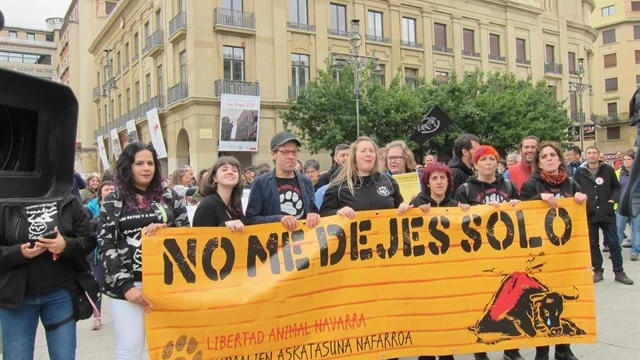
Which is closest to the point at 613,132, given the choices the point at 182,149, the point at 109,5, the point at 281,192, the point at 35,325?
the point at 182,149

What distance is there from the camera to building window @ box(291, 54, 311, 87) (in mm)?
29891

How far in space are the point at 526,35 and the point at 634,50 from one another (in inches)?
1376

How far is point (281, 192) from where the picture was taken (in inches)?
167

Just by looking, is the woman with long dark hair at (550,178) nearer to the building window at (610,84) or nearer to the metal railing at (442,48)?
the metal railing at (442,48)

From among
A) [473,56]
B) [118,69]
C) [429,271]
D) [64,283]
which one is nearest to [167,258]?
[64,283]

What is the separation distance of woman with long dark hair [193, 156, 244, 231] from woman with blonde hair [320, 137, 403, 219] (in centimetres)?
77

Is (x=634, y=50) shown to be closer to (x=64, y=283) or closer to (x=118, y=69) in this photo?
(x=118, y=69)

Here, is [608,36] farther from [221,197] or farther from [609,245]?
[221,197]

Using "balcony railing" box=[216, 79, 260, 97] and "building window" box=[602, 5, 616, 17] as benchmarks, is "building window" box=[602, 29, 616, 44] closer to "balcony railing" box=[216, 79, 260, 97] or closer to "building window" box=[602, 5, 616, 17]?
"building window" box=[602, 5, 616, 17]

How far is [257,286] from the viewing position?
12.2ft

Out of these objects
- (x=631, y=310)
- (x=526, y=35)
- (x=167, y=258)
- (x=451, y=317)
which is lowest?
(x=631, y=310)

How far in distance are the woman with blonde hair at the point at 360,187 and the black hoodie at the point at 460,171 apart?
155 centimetres

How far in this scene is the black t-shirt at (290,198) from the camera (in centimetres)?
424

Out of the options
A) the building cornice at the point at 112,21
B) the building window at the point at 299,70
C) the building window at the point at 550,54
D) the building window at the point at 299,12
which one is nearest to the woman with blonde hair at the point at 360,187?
the building window at the point at 299,70
